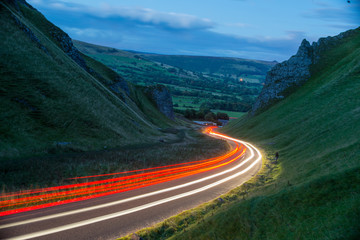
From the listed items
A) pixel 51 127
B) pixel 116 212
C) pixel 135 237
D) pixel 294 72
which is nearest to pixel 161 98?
pixel 294 72

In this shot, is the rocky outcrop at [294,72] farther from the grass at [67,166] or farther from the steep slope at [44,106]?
the grass at [67,166]

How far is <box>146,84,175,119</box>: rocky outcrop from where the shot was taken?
343 ft

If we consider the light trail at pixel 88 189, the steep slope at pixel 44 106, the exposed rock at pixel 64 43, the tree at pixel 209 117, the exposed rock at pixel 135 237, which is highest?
the exposed rock at pixel 64 43

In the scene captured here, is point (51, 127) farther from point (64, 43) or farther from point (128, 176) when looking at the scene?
point (64, 43)

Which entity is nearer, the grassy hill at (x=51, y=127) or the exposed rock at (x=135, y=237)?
the exposed rock at (x=135, y=237)

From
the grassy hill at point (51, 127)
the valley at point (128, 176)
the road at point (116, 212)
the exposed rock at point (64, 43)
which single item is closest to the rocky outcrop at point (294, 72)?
the valley at point (128, 176)

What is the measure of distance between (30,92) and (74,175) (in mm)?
15870

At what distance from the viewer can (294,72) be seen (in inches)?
3083

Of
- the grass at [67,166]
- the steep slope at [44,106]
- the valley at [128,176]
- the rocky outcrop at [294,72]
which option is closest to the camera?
the valley at [128,176]

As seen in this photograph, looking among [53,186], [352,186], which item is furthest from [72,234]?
[352,186]

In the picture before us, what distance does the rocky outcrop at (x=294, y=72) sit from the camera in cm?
7642

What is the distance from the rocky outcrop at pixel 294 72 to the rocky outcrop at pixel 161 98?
38.9 meters

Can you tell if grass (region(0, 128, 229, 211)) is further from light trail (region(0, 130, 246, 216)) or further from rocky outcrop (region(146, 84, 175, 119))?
rocky outcrop (region(146, 84, 175, 119))

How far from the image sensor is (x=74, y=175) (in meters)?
16.6
